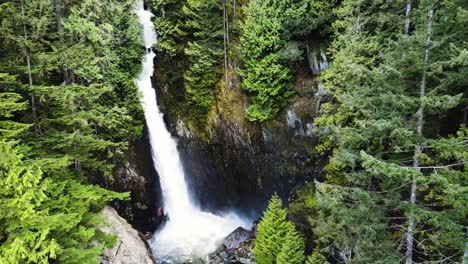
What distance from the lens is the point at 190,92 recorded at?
20531 mm

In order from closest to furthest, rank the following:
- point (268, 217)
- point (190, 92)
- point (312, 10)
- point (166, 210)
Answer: point (268, 217) < point (312, 10) < point (190, 92) < point (166, 210)

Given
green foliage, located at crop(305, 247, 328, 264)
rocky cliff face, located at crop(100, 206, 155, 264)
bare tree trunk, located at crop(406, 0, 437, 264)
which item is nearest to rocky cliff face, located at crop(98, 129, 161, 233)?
rocky cliff face, located at crop(100, 206, 155, 264)

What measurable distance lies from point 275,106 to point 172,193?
33.1 feet

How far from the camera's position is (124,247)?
568 inches

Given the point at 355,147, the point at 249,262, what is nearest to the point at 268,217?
the point at 249,262

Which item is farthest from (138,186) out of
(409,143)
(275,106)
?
(409,143)

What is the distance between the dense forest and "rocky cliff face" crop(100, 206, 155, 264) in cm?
107

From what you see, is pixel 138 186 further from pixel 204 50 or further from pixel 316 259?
pixel 316 259

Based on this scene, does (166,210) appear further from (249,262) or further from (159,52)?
(159,52)

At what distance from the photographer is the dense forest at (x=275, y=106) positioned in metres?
7.57

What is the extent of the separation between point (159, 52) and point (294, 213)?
49.4ft

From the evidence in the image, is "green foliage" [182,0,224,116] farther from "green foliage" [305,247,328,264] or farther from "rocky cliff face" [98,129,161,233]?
"green foliage" [305,247,328,264]

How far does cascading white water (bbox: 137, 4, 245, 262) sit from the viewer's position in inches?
827

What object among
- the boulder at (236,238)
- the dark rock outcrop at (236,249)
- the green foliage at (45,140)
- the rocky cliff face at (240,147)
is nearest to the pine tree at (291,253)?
the dark rock outcrop at (236,249)
